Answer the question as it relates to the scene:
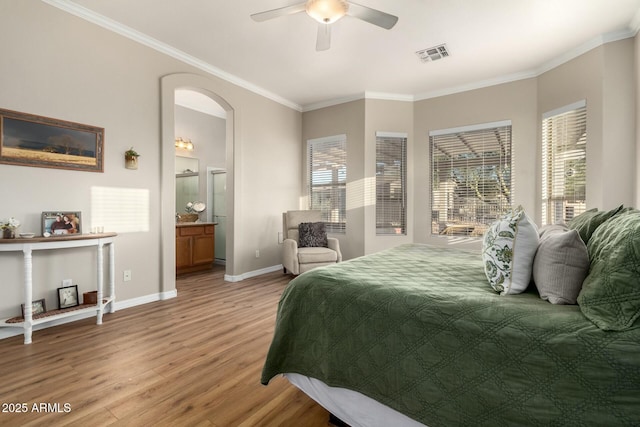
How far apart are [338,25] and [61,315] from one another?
150 inches

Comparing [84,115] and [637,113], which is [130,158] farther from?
[637,113]

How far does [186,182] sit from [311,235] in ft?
10.1

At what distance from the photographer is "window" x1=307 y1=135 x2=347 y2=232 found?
5372mm

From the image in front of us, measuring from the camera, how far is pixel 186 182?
243 inches

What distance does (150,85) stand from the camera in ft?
11.5

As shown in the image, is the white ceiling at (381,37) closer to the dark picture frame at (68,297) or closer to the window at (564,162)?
the window at (564,162)

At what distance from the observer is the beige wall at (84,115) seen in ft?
8.46

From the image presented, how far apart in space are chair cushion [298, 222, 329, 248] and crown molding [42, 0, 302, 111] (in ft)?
7.47

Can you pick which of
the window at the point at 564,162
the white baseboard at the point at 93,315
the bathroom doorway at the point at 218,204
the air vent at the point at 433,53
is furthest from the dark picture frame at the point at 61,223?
the window at the point at 564,162

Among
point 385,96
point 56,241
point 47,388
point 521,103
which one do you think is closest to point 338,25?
point 385,96

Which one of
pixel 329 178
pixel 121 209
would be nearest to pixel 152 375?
pixel 121 209

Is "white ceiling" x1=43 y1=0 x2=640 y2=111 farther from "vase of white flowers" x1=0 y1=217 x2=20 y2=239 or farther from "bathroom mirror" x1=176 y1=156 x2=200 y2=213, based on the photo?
"bathroom mirror" x1=176 y1=156 x2=200 y2=213

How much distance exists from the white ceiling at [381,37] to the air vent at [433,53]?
0.07m

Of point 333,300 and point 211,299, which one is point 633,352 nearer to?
point 333,300
